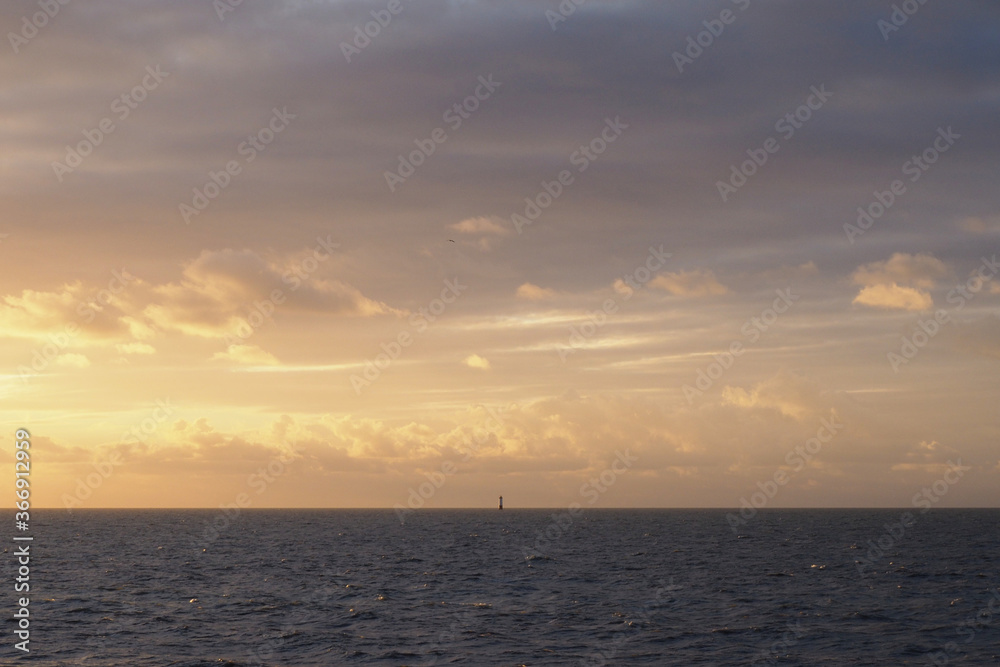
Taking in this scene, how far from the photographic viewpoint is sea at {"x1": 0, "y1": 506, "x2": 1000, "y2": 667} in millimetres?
46375

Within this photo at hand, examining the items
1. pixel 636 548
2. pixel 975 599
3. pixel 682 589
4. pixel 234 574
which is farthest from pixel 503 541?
pixel 975 599

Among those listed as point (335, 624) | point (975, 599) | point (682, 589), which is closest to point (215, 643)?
point (335, 624)

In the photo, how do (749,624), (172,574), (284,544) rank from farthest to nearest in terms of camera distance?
(284,544)
(172,574)
(749,624)

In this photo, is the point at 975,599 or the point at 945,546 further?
the point at 945,546

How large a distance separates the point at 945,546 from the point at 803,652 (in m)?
92.3

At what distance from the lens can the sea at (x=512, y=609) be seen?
4638cm

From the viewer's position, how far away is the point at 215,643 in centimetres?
4919

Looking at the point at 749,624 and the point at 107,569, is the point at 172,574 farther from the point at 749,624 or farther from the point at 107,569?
the point at 749,624

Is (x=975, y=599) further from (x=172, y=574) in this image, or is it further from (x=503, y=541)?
(x=503, y=541)

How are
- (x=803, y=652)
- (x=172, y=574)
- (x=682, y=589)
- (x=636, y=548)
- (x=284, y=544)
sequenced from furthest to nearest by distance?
1. (x=284, y=544)
2. (x=636, y=548)
3. (x=172, y=574)
4. (x=682, y=589)
5. (x=803, y=652)

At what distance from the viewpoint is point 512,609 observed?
60844 mm

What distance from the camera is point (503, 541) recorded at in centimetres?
14200

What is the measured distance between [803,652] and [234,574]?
195 feet

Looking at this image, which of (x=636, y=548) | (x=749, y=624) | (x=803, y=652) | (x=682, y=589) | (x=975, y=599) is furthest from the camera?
(x=636, y=548)
